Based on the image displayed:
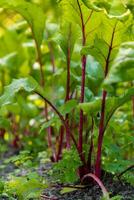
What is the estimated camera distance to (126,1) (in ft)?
5.51

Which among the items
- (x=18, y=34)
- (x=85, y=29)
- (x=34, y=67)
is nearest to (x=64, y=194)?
(x=85, y=29)

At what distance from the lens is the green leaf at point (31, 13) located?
1.86 meters

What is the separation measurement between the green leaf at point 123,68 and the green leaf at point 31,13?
1.92ft

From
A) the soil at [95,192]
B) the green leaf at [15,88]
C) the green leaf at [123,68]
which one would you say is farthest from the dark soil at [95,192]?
the green leaf at [123,68]

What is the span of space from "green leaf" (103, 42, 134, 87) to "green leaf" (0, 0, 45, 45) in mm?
587

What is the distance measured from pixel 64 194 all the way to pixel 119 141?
44cm

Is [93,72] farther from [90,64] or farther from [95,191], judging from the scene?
[95,191]

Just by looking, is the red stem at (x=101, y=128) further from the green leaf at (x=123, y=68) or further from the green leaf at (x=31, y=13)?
the green leaf at (x=31, y=13)

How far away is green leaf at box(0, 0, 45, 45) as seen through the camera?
6.12 ft

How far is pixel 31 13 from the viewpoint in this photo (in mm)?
2021

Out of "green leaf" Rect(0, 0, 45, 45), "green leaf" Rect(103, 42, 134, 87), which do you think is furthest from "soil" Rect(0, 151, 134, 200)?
"green leaf" Rect(0, 0, 45, 45)

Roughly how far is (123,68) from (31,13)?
0.76m

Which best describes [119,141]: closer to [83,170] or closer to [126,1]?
[83,170]

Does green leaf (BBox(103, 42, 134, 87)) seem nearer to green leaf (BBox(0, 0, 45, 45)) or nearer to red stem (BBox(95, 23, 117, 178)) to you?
red stem (BBox(95, 23, 117, 178))
